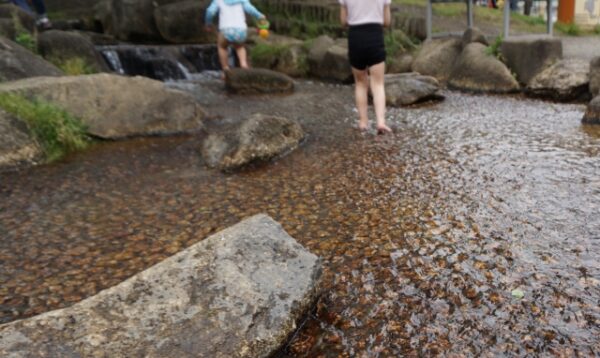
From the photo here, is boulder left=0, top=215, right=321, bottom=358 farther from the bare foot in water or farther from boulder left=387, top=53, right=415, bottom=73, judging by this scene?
boulder left=387, top=53, right=415, bottom=73

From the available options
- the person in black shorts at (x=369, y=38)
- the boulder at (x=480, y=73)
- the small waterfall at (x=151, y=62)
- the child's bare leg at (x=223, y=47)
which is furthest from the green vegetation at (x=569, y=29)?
the small waterfall at (x=151, y=62)

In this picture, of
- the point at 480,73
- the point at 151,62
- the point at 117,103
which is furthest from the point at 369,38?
the point at 151,62

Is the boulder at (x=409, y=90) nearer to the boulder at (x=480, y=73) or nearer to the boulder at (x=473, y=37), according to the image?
the boulder at (x=480, y=73)

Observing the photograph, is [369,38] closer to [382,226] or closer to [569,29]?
[382,226]

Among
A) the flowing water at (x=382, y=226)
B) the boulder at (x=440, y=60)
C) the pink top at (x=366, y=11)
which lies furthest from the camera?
the boulder at (x=440, y=60)

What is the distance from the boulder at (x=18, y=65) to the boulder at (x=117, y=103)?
67 centimetres

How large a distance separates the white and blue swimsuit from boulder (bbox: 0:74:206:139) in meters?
3.24

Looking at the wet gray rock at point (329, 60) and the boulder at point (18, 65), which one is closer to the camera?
the boulder at point (18, 65)

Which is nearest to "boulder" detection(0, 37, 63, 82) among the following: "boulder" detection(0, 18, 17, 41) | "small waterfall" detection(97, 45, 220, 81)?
"boulder" detection(0, 18, 17, 41)

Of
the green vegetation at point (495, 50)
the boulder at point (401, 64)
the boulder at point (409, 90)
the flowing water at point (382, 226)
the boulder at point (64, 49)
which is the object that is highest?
the boulder at point (64, 49)

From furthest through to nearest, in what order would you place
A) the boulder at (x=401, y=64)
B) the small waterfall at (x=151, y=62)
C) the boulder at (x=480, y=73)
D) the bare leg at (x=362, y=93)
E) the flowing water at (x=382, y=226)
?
1. the small waterfall at (x=151, y=62)
2. the boulder at (x=401, y=64)
3. the boulder at (x=480, y=73)
4. the bare leg at (x=362, y=93)
5. the flowing water at (x=382, y=226)

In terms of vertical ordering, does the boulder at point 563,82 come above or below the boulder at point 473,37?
below

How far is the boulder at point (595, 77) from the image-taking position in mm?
6520

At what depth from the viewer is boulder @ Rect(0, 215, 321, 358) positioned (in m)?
1.73
